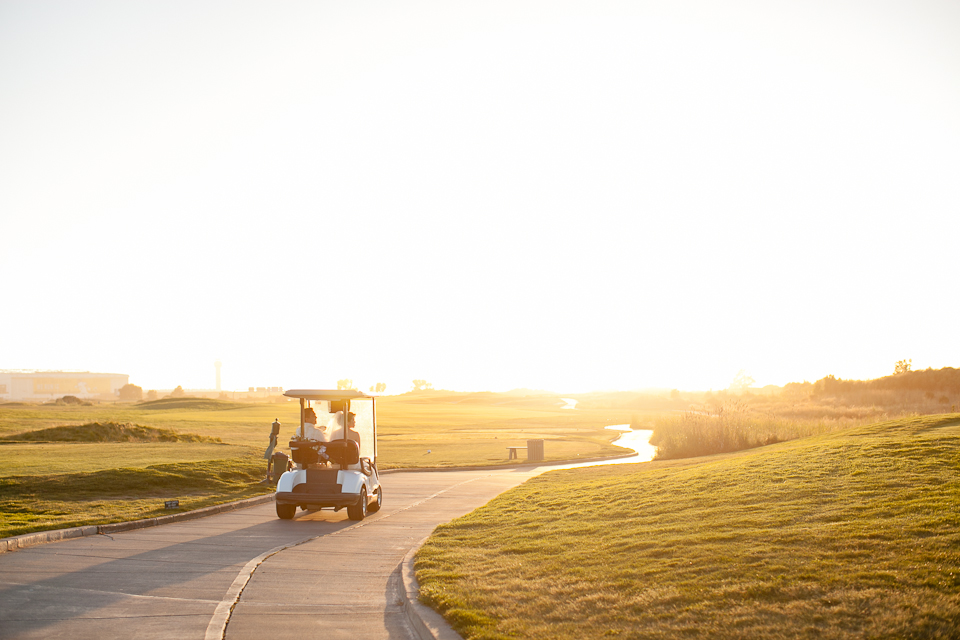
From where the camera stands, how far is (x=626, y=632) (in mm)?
6422

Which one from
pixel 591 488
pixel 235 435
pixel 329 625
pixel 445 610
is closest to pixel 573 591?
pixel 445 610

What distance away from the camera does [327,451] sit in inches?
620

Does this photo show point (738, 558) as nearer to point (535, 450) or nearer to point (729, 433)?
point (729, 433)

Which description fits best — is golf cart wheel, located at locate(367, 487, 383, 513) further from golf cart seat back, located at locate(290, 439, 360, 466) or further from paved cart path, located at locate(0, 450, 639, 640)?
golf cart seat back, located at locate(290, 439, 360, 466)

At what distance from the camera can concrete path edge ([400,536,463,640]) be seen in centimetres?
699

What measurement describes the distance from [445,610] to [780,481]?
24.1ft

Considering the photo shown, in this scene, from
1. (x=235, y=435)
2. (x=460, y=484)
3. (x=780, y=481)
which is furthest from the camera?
(x=235, y=435)

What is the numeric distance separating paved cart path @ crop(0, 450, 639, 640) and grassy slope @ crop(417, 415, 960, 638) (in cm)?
86

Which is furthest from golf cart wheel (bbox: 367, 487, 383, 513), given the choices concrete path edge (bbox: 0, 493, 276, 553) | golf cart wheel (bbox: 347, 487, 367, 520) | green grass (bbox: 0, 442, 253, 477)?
green grass (bbox: 0, 442, 253, 477)

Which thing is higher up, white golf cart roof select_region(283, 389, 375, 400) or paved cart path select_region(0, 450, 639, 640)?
white golf cart roof select_region(283, 389, 375, 400)

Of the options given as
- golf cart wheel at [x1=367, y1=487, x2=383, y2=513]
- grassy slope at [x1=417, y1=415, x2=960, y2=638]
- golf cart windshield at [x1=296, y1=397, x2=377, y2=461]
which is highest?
golf cart windshield at [x1=296, y1=397, x2=377, y2=461]

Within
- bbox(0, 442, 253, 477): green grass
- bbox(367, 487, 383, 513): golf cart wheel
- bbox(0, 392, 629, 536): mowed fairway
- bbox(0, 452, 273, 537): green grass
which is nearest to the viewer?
bbox(0, 452, 273, 537): green grass

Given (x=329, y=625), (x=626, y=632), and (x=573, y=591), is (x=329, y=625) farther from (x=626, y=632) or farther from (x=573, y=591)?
(x=626, y=632)

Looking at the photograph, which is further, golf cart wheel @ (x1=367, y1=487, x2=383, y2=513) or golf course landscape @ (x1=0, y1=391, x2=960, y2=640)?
golf cart wheel @ (x1=367, y1=487, x2=383, y2=513)
